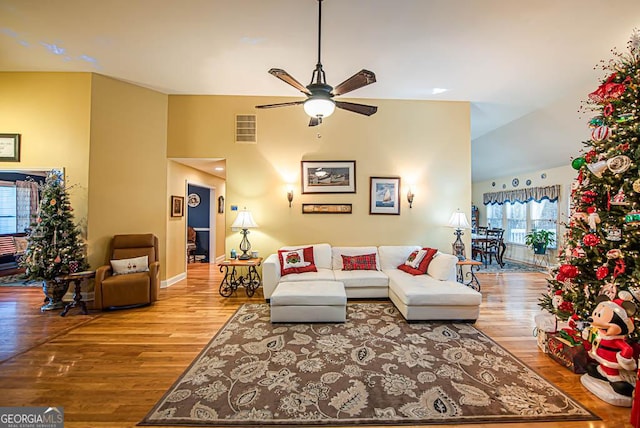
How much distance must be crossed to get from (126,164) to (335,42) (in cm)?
402

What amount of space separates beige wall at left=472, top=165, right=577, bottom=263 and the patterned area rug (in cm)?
410

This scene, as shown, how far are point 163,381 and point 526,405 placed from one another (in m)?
2.99

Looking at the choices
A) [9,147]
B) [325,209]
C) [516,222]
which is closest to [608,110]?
[325,209]

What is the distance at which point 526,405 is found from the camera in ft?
6.67

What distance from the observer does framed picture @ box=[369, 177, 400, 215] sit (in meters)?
5.09

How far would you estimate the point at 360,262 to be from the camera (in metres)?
4.58

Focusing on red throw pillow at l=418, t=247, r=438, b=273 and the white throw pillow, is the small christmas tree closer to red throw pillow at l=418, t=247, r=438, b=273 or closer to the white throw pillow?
the white throw pillow

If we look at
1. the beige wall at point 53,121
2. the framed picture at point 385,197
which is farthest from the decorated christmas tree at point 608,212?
the beige wall at point 53,121

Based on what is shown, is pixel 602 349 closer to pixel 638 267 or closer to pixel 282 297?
pixel 638 267

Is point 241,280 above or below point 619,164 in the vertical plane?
below

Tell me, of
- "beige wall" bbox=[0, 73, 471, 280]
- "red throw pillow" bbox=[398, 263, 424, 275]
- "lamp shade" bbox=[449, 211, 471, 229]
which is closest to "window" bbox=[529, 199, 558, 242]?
"beige wall" bbox=[0, 73, 471, 280]

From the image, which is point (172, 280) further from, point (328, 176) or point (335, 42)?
point (335, 42)

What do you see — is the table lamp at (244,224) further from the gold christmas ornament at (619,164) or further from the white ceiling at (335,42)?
the gold christmas ornament at (619,164)

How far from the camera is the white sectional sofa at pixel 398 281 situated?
3447mm
